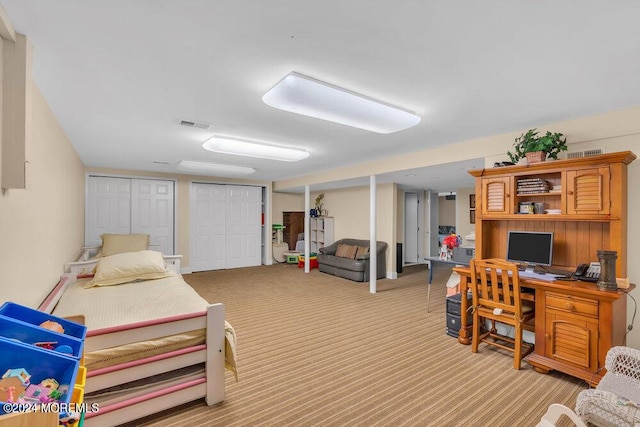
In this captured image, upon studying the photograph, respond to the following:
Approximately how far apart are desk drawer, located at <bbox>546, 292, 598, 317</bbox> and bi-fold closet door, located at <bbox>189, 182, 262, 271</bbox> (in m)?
6.65

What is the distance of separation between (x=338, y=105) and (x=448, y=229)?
905 centimetres

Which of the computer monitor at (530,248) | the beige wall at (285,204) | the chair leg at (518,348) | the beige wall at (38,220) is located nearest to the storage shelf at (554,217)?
the computer monitor at (530,248)

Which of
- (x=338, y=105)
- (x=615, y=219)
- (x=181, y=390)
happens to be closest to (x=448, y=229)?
(x=615, y=219)

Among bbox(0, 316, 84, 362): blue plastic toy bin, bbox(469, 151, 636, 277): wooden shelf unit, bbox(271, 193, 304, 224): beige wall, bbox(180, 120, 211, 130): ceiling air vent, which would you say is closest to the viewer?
bbox(0, 316, 84, 362): blue plastic toy bin

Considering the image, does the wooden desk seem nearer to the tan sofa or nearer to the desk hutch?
the desk hutch

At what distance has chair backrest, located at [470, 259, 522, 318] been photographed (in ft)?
8.65

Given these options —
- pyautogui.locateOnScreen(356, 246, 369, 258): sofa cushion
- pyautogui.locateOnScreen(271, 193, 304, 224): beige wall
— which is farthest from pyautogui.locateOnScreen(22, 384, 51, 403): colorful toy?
pyautogui.locateOnScreen(271, 193, 304, 224): beige wall

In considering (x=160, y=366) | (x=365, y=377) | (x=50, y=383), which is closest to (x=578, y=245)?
(x=365, y=377)

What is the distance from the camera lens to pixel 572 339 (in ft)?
8.00

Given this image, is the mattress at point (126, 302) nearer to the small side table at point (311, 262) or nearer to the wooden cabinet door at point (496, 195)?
the wooden cabinet door at point (496, 195)

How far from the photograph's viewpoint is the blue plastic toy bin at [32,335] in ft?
3.21

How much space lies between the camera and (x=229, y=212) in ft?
25.0

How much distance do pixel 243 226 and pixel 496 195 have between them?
6130mm

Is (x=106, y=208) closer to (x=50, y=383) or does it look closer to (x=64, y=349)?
(x=64, y=349)
